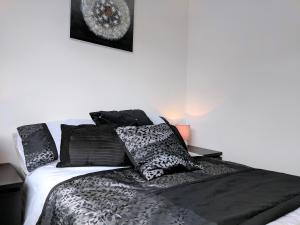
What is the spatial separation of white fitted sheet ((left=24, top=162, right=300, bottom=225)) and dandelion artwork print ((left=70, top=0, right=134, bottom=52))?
125 centimetres

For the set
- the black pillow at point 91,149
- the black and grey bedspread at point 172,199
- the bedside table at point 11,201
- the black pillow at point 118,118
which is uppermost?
the black pillow at point 118,118

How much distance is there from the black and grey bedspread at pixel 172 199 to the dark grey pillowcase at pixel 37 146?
17.8 inches

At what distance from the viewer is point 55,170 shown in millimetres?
1606

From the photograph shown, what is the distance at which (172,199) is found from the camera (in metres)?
1.13

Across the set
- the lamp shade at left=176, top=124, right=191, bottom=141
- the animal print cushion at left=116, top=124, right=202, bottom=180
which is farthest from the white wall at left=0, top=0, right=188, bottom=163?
the animal print cushion at left=116, top=124, right=202, bottom=180

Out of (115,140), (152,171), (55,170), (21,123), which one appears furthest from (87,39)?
(152,171)

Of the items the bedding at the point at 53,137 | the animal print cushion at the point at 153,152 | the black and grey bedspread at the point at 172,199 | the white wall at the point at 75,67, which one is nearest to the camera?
the black and grey bedspread at the point at 172,199

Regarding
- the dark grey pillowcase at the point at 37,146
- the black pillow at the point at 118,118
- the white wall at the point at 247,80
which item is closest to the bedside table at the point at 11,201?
the dark grey pillowcase at the point at 37,146

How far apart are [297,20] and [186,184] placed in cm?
182

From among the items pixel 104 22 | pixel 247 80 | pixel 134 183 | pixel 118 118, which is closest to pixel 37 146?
pixel 118 118

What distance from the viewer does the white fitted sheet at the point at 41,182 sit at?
4.69ft

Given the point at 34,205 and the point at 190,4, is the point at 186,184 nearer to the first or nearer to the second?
the point at 34,205

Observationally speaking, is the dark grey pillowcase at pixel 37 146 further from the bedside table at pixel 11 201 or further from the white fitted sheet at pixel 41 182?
the bedside table at pixel 11 201

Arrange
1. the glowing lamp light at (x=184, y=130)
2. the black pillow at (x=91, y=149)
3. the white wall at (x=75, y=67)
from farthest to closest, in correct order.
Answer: the glowing lamp light at (x=184, y=130), the white wall at (x=75, y=67), the black pillow at (x=91, y=149)
